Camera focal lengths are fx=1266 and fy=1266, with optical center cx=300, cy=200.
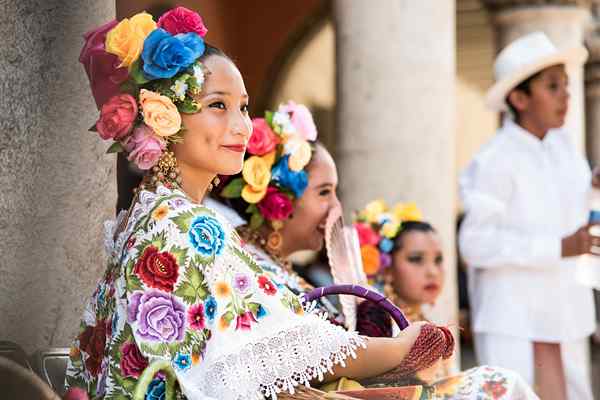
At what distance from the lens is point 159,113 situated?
3160 millimetres

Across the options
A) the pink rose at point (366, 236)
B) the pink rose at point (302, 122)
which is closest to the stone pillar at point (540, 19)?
the pink rose at point (366, 236)

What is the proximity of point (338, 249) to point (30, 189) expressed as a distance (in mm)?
1382

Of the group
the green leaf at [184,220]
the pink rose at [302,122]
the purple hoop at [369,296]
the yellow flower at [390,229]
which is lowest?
the yellow flower at [390,229]

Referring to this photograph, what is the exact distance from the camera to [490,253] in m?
5.67

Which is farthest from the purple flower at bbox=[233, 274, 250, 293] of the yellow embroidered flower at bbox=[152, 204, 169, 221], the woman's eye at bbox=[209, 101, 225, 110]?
the woman's eye at bbox=[209, 101, 225, 110]

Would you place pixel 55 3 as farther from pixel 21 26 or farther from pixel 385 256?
pixel 385 256

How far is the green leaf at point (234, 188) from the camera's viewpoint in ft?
14.5

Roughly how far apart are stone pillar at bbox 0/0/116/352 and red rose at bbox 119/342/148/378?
427 millimetres

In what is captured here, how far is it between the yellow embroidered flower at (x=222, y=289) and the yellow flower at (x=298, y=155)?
1.61 m

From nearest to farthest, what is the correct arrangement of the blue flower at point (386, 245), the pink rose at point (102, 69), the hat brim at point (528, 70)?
the pink rose at point (102, 69), the blue flower at point (386, 245), the hat brim at point (528, 70)

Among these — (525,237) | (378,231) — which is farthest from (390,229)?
(525,237)

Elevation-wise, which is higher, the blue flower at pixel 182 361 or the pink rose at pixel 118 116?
the pink rose at pixel 118 116

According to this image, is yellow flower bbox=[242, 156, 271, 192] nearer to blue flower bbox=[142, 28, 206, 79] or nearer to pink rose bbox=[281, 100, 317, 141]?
pink rose bbox=[281, 100, 317, 141]

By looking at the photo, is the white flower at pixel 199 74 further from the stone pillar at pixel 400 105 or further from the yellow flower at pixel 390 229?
the stone pillar at pixel 400 105
